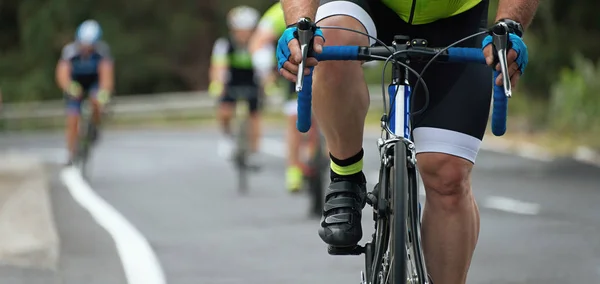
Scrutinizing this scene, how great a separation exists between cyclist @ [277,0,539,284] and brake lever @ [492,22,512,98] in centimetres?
43

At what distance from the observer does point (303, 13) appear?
463 centimetres

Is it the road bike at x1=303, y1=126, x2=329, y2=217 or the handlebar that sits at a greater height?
Answer: the road bike at x1=303, y1=126, x2=329, y2=217

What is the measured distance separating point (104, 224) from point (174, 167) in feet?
26.1

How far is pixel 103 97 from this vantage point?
701 inches

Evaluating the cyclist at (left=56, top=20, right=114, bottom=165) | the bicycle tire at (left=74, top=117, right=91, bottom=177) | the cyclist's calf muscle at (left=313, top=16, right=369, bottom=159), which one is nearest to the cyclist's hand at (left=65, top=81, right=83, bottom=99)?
the cyclist at (left=56, top=20, right=114, bottom=165)

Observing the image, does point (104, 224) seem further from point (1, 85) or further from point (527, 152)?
point (1, 85)

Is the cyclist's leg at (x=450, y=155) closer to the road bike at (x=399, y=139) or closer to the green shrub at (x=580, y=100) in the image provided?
the road bike at (x=399, y=139)

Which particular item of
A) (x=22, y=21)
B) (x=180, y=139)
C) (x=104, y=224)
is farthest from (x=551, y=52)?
(x=22, y=21)

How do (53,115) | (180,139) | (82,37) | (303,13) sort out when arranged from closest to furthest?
(303,13) < (82,37) < (180,139) < (53,115)

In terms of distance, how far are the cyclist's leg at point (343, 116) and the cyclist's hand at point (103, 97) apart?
13.0m

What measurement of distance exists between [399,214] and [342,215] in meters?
0.64

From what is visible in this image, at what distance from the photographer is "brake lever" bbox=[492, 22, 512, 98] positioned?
4.27 metres

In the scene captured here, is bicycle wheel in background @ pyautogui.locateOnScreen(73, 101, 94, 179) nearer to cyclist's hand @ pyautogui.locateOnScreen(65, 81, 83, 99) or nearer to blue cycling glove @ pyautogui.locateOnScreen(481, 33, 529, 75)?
cyclist's hand @ pyautogui.locateOnScreen(65, 81, 83, 99)

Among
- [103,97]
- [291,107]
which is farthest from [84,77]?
[291,107]
